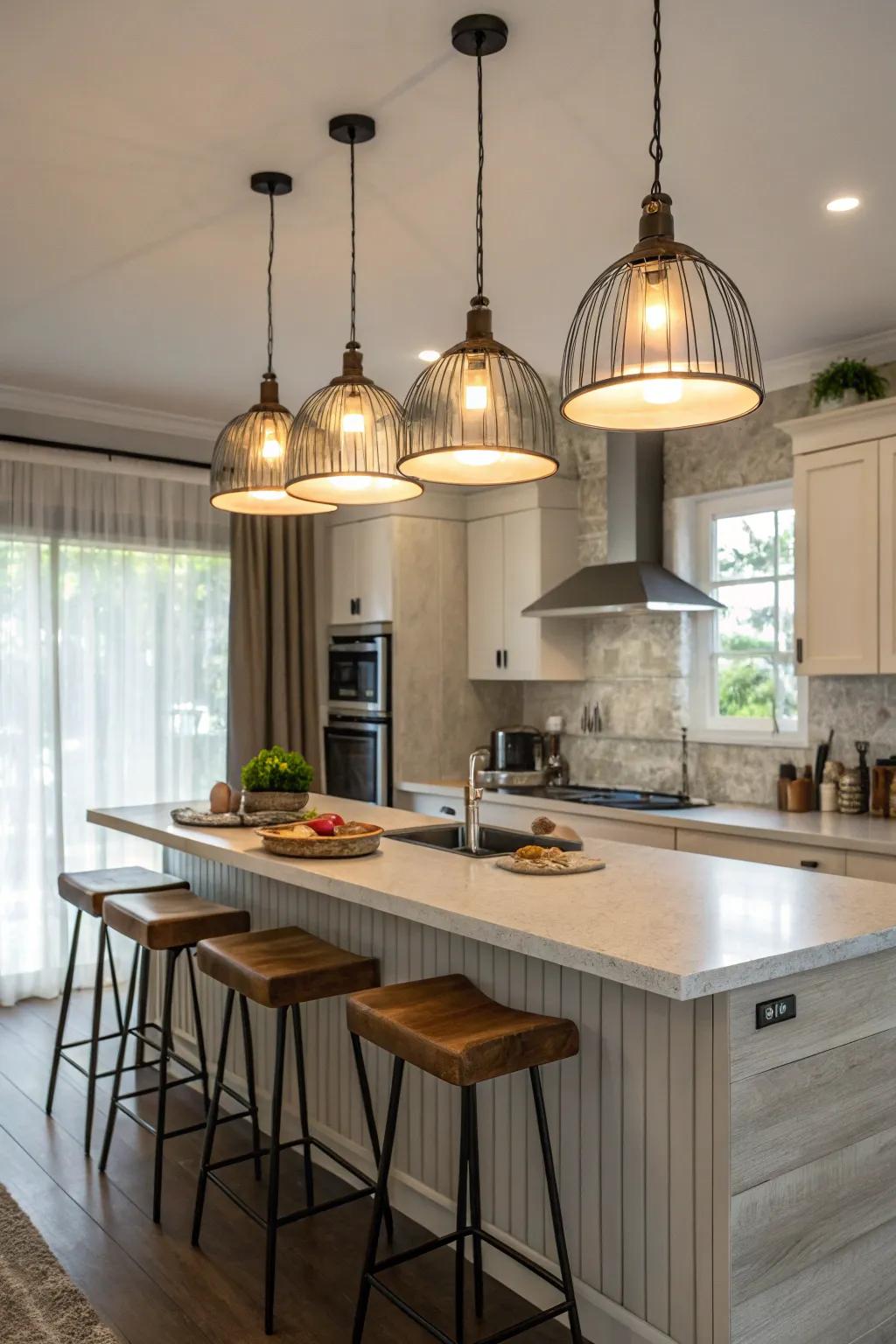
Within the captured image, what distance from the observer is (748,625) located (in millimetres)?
4887

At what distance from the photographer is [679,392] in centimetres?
216

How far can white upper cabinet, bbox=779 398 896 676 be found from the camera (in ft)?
12.7

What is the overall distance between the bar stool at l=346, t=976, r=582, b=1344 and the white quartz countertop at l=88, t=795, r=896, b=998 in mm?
180

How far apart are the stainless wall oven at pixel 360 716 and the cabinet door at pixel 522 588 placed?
2.10ft

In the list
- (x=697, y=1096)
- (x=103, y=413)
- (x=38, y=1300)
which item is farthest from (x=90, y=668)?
(x=697, y=1096)

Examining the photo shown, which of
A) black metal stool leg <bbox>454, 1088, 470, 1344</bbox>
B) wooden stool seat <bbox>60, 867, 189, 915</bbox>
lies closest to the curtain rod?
wooden stool seat <bbox>60, 867, 189, 915</bbox>

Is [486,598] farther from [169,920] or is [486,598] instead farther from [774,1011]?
[774,1011]

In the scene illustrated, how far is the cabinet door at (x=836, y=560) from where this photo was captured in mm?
3938

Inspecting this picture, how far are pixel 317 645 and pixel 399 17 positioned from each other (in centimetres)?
396

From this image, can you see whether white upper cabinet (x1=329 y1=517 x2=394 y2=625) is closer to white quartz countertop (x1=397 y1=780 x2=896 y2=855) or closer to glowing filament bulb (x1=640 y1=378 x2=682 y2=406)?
white quartz countertop (x1=397 y1=780 x2=896 y2=855)

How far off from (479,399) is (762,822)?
235cm

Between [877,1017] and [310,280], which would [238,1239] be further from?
[310,280]

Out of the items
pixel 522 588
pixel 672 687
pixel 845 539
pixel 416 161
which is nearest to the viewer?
pixel 416 161

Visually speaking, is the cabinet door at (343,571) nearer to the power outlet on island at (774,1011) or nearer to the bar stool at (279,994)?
the bar stool at (279,994)
